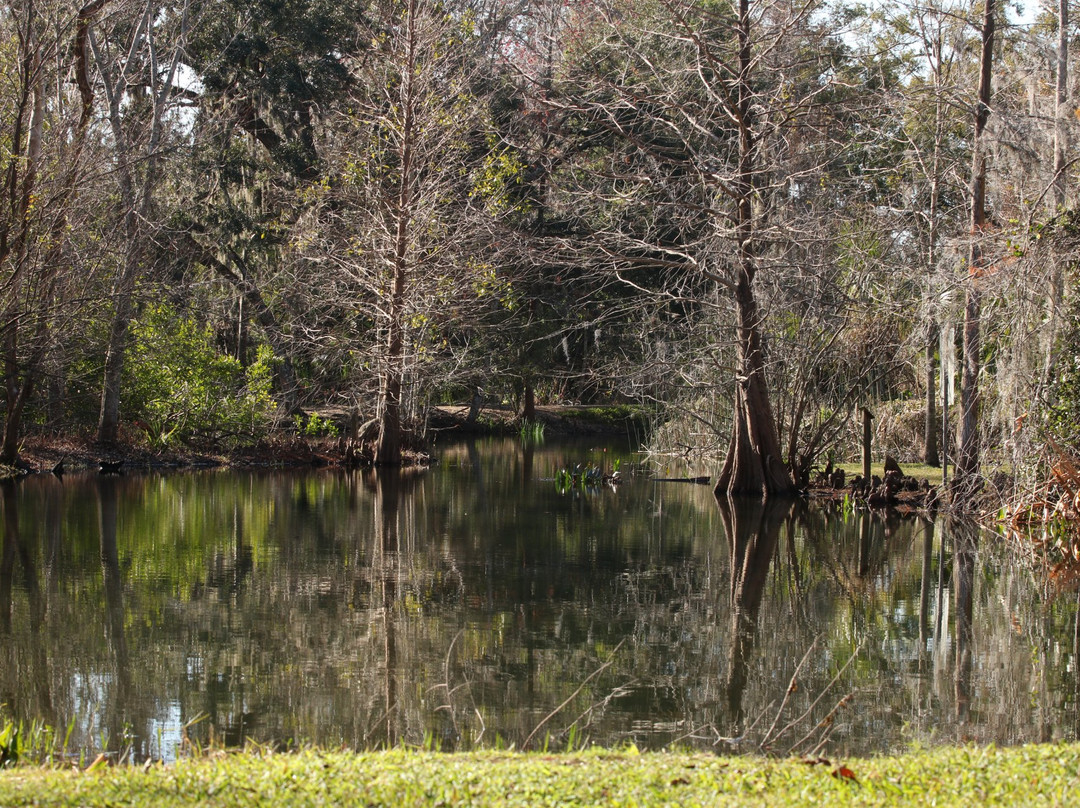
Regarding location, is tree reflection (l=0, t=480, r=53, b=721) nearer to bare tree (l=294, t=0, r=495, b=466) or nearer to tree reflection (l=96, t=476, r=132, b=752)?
tree reflection (l=96, t=476, r=132, b=752)

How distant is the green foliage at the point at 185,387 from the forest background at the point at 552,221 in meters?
0.08

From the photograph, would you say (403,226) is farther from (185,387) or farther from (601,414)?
(601,414)

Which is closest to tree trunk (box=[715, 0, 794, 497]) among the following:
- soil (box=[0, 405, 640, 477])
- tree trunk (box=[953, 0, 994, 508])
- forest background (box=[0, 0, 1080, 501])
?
forest background (box=[0, 0, 1080, 501])

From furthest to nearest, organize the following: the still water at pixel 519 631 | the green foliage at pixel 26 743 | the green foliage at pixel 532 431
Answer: the green foliage at pixel 532 431 < the still water at pixel 519 631 < the green foliage at pixel 26 743

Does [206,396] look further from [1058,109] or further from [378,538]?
[1058,109]

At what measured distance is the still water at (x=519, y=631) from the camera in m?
7.77

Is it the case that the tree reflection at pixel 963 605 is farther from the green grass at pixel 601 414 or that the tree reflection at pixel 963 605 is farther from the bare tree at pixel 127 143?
the green grass at pixel 601 414

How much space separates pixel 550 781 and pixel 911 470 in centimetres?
1925

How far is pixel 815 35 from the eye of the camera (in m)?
19.5

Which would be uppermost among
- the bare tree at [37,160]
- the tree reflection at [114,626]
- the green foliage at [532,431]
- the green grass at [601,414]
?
the bare tree at [37,160]

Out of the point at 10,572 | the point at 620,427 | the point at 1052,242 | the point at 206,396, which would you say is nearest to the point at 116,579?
the point at 10,572

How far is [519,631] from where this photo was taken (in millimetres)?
10508

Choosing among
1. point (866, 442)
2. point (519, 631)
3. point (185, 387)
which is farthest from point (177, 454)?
point (519, 631)

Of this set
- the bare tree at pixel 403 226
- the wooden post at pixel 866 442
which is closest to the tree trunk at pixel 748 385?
the wooden post at pixel 866 442
